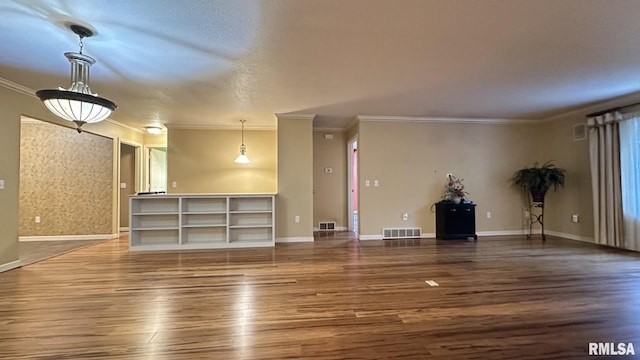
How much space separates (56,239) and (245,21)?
649cm

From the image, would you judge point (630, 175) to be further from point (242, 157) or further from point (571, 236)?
point (242, 157)

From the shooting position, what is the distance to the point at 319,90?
13.3ft

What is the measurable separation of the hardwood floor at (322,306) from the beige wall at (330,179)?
97.5 inches

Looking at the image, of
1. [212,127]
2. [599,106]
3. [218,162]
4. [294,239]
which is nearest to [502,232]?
[599,106]

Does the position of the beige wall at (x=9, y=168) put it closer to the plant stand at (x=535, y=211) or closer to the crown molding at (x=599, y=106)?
the plant stand at (x=535, y=211)

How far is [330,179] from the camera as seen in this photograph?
6.87m

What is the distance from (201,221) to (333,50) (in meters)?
3.96

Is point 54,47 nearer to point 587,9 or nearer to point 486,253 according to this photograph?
point 587,9

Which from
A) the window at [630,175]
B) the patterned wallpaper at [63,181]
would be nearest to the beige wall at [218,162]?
the patterned wallpaper at [63,181]

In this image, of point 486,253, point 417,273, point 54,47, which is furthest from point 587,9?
point 54,47

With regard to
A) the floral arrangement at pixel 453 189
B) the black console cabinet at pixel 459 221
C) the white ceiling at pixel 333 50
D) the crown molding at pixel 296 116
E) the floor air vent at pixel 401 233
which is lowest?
the floor air vent at pixel 401 233

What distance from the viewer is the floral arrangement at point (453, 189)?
5801mm

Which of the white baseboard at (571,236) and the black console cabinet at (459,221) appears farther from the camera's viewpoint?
the black console cabinet at (459,221)

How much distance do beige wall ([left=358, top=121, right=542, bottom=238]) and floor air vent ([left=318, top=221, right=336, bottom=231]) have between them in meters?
1.25
